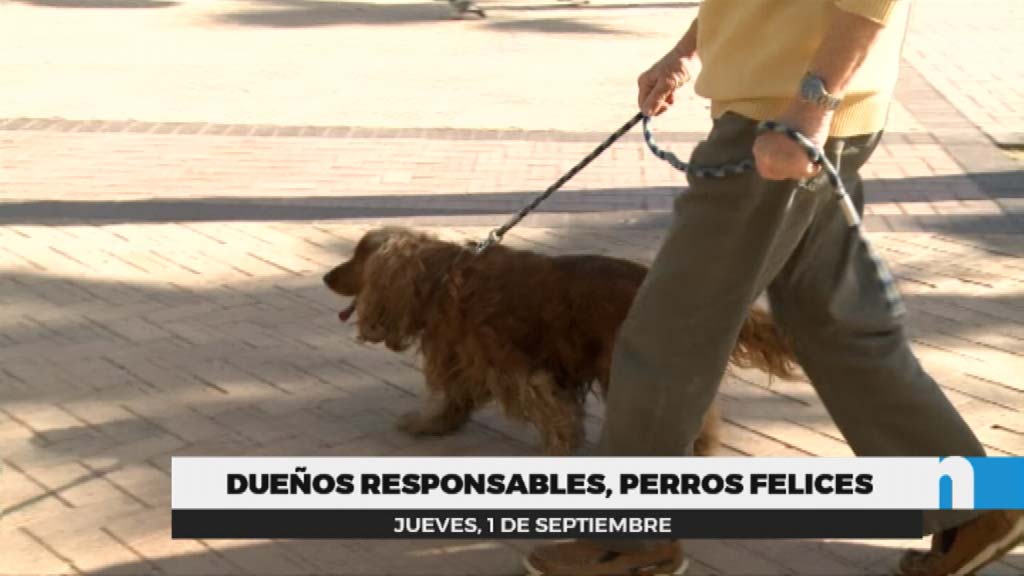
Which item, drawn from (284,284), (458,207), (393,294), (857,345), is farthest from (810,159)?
(458,207)

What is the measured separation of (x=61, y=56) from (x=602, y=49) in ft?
15.6

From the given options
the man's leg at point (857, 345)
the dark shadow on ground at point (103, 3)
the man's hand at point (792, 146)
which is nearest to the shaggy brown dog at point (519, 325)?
the man's leg at point (857, 345)

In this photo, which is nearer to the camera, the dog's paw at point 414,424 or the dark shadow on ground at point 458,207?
the dog's paw at point 414,424

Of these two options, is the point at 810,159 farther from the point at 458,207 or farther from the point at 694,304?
the point at 458,207

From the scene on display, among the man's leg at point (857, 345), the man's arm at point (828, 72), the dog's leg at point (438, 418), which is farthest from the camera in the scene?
the dog's leg at point (438, 418)

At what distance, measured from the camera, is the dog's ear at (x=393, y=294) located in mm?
4473

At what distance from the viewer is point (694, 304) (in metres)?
3.35

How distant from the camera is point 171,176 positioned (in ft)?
27.1

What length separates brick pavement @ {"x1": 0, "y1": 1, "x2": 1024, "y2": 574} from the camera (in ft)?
13.4

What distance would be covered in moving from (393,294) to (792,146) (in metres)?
1.74

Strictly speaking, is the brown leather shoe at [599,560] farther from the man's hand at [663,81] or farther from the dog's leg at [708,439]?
the man's hand at [663,81]

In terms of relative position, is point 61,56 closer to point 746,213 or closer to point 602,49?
point 602,49

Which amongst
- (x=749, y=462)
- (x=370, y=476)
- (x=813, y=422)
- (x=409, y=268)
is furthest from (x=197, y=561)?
(x=813, y=422)

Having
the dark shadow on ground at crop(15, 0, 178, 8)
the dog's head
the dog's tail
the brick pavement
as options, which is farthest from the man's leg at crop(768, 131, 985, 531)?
the dark shadow on ground at crop(15, 0, 178, 8)
